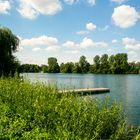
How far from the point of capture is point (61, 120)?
859cm

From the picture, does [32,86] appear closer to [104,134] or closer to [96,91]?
[104,134]

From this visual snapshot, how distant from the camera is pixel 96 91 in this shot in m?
38.2

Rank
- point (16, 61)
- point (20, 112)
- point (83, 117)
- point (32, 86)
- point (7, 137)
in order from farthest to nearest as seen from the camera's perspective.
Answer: point (16, 61) < point (32, 86) < point (20, 112) < point (83, 117) < point (7, 137)

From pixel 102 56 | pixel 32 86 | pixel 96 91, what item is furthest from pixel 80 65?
pixel 32 86

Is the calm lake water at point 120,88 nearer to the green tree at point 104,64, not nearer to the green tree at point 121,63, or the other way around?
the green tree at point 121,63

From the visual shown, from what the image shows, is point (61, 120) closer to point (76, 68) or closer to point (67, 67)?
point (76, 68)

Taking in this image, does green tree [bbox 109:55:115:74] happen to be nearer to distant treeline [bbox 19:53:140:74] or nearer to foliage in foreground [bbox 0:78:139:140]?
distant treeline [bbox 19:53:140:74]

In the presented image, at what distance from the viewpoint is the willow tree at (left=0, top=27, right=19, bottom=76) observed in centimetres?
3267

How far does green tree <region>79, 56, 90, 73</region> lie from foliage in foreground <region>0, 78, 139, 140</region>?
131 m

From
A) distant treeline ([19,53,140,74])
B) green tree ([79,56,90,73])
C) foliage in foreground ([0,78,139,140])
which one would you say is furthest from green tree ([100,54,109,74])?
foliage in foreground ([0,78,139,140])

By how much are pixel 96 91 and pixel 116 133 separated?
2963cm

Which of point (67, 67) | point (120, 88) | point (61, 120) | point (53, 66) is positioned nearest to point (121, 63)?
point (67, 67)

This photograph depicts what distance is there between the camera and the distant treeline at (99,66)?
131m

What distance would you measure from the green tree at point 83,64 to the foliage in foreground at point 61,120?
131m
